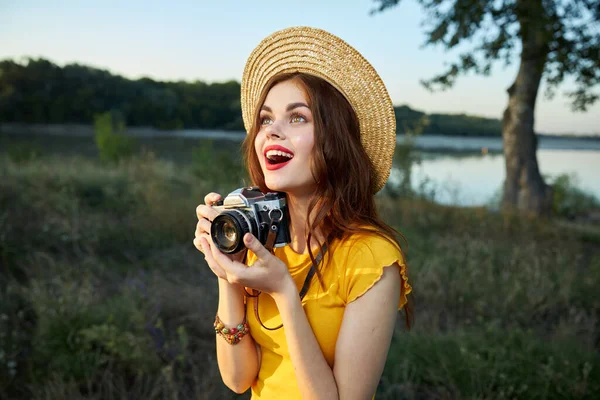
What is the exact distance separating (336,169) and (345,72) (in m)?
0.29

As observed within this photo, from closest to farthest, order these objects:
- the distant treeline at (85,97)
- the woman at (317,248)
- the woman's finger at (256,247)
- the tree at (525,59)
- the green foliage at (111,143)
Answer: the woman's finger at (256,247) → the woman at (317,248) → the tree at (525,59) → the green foliage at (111,143) → the distant treeline at (85,97)

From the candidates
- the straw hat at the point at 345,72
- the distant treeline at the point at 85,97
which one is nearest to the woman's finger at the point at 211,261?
the straw hat at the point at 345,72

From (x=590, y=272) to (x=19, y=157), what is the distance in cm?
1064

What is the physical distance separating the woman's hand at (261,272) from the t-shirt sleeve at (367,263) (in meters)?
0.17

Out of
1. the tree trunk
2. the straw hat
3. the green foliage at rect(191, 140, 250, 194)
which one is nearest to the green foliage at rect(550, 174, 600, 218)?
the tree trunk

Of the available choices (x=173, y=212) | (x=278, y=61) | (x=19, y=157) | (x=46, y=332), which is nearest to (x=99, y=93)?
(x=19, y=157)

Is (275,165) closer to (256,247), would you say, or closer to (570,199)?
(256,247)

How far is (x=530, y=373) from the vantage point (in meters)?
2.70

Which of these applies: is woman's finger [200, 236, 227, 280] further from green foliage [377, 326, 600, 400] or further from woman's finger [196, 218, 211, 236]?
green foliage [377, 326, 600, 400]

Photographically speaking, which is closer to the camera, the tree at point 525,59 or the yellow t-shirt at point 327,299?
the yellow t-shirt at point 327,299

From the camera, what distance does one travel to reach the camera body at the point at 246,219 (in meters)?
1.20

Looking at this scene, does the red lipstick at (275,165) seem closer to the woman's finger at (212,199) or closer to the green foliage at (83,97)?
the woman's finger at (212,199)

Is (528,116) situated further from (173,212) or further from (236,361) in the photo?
(236,361)

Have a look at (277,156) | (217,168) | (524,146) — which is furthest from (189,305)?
(524,146)
